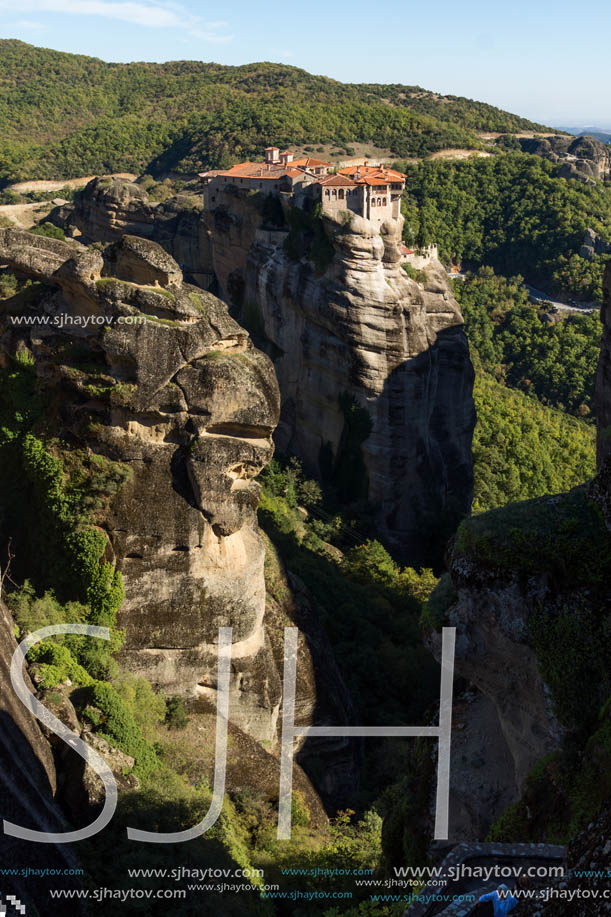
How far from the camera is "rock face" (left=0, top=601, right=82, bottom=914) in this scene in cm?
1003

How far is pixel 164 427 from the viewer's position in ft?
57.7

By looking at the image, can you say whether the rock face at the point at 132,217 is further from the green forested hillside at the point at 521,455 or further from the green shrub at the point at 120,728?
the green shrub at the point at 120,728

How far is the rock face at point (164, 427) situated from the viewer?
56.5 ft

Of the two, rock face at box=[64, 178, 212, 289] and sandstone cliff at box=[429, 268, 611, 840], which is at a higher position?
rock face at box=[64, 178, 212, 289]

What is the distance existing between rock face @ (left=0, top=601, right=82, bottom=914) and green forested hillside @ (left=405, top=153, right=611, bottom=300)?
61222 mm

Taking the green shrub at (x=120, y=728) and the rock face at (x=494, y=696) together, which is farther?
the green shrub at (x=120, y=728)

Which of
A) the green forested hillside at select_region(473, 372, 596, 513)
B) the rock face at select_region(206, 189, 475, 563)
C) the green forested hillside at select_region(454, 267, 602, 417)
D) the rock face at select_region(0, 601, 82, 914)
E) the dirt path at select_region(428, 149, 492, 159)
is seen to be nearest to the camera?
the rock face at select_region(0, 601, 82, 914)

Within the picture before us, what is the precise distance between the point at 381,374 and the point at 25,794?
27082 mm

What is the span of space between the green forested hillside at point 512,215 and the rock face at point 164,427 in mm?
54112

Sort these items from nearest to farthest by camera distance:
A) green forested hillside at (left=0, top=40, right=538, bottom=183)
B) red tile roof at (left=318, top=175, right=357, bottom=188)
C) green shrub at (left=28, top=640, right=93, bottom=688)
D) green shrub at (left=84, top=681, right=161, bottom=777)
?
green shrub at (left=84, top=681, right=161, bottom=777), green shrub at (left=28, top=640, right=93, bottom=688), red tile roof at (left=318, top=175, right=357, bottom=188), green forested hillside at (left=0, top=40, right=538, bottom=183)

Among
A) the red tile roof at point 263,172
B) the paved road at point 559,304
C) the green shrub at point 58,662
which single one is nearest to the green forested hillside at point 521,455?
the red tile roof at point 263,172

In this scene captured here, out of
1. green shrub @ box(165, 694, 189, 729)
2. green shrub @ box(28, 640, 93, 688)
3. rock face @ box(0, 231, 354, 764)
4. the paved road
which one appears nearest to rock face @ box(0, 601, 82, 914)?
green shrub @ box(28, 640, 93, 688)

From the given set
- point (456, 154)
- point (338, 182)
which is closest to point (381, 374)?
point (338, 182)

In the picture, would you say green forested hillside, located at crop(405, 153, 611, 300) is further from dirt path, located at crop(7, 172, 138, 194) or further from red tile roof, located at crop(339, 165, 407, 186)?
dirt path, located at crop(7, 172, 138, 194)
